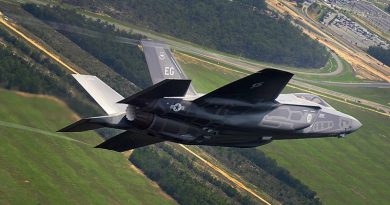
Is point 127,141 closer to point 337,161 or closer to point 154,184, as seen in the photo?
point 154,184

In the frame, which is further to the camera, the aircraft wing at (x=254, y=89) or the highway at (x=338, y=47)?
the highway at (x=338, y=47)

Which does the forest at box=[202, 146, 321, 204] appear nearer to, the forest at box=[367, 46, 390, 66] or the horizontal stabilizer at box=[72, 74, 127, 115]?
the horizontal stabilizer at box=[72, 74, 127, 115]

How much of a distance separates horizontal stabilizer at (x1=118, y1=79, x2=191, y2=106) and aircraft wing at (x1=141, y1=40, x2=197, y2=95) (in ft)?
27.1

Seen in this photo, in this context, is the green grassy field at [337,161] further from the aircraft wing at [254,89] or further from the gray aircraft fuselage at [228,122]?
the aircraft wing at [254,89]

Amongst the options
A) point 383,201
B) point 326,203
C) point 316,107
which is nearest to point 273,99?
point 316,107

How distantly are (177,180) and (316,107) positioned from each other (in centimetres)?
4705

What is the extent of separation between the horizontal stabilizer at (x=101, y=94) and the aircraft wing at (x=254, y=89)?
16.1ft

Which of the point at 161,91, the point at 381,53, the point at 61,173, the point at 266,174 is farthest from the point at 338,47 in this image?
the point at 161,91

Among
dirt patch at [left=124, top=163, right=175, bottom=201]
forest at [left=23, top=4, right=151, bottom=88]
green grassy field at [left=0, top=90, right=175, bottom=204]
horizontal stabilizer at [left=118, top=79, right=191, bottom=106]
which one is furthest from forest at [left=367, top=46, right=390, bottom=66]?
horizontal stabilizer at [left=118, top=79, right=191, bottom=106]

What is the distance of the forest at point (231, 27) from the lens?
137m

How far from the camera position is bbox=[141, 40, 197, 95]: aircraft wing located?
42.7 metres

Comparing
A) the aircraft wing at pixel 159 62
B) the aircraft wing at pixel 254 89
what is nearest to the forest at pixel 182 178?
the aircraft wing at pixel 159 62

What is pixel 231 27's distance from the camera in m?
155

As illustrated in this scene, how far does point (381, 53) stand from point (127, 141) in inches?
5772
